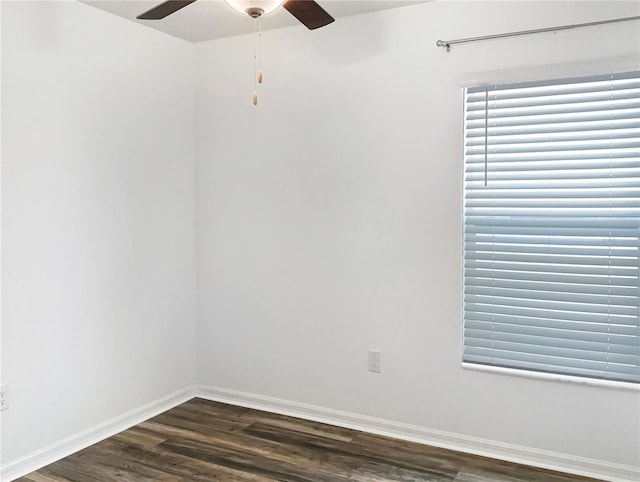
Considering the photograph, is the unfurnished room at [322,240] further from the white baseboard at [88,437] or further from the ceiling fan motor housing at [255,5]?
the ceiling fan motor housing at [255,5]

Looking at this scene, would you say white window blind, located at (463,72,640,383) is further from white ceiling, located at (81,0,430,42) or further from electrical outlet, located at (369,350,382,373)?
white ceiling, located at (81,0,430,42)

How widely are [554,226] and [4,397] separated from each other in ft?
9.00

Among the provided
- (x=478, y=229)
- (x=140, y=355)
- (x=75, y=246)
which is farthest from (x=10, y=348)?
(x=478, y=229)

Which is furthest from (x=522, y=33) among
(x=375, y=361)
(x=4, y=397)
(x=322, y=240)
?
(x=4, y=397)

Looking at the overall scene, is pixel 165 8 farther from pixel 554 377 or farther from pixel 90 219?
pixel 554 377

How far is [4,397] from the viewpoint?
2.77 m

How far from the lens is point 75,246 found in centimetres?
309

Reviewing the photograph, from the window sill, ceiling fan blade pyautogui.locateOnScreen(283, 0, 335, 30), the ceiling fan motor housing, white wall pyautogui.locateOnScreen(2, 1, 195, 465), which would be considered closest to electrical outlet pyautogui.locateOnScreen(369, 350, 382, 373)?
the window sill

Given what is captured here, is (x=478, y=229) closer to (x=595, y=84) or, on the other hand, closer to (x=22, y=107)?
(x=595, y=84)

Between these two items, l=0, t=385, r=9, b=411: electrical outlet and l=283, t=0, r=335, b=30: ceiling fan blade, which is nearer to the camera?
l=283, t=0, r=335, b=30: ceiling fan blade

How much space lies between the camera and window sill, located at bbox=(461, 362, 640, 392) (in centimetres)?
272

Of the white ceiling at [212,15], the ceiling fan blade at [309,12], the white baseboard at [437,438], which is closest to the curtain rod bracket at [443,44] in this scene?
the white ceiling at [212,15]

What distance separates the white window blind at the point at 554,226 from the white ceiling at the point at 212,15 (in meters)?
0.81

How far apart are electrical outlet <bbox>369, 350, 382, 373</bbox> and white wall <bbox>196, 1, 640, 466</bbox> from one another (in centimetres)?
4
